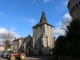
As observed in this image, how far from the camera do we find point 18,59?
28.9 meters

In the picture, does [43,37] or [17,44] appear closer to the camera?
[43,37]

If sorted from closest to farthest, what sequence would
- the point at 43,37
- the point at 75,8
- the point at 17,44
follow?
1. the point at 75,8
2. the point at 43,37
3. the point at 17,44

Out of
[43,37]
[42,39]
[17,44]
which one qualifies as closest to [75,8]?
[43,37]

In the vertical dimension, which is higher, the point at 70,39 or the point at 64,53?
the point at 70,39

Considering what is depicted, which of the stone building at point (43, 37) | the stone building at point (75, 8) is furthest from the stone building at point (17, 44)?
the stone building at point (75, 8)

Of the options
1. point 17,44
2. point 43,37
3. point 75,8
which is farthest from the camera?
point 17,44

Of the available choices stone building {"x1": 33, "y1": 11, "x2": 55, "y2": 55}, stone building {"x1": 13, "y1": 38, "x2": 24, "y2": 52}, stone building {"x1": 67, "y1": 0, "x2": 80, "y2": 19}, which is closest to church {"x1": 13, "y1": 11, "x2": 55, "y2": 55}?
stone building {"x1": 33, "y1": 11, "x2": 55, "y2": 55}

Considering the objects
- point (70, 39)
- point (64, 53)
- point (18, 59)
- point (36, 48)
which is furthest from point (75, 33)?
point (36, 48)

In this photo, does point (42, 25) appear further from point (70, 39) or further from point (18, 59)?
point (70, 39)

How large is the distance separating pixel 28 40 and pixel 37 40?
10.8 meters

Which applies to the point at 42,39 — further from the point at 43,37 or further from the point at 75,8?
the point at 75,8

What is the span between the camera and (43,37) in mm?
57031

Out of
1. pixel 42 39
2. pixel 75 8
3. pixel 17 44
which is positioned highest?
pixel 75 8

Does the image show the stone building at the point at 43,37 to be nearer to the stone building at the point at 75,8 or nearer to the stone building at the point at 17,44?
the stone building at the point at 17,44
